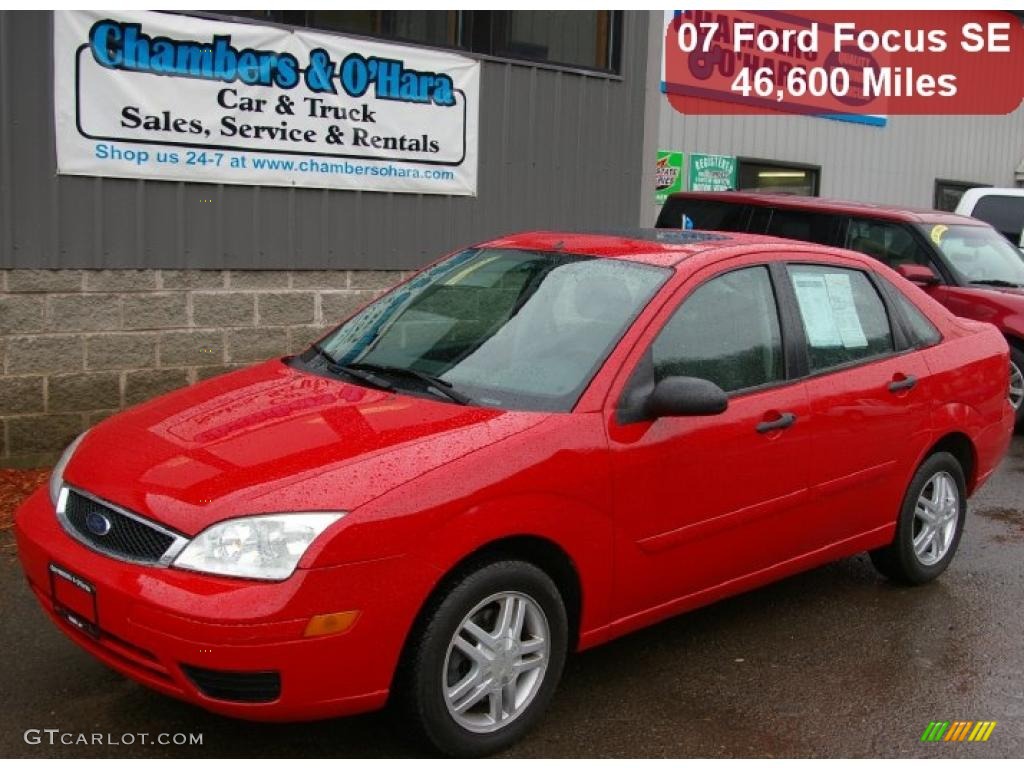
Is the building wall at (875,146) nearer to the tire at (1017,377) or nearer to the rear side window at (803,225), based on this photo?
the rear side window at (803,225)

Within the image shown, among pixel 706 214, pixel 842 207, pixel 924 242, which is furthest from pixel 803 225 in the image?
pixel 924 242

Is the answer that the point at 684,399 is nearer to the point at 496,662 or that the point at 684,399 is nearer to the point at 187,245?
the point at 496,662

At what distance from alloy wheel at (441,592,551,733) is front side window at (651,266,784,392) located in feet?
3.35

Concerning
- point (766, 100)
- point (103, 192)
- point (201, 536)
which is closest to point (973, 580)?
point (201, 536)

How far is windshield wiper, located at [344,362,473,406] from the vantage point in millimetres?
3817

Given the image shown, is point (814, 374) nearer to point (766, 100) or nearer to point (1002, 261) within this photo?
point (1002, 261)

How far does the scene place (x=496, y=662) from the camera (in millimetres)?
3445

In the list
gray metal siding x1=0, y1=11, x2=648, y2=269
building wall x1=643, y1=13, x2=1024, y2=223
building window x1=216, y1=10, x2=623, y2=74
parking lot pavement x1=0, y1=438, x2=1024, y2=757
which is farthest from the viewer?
building wall x1=643, y1=13, x2=1024, y2=223

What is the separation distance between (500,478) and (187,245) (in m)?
4.61

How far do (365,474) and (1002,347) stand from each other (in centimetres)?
384

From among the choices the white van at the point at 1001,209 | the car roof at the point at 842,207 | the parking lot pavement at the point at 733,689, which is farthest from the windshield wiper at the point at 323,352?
the white van at the point at 1001,209

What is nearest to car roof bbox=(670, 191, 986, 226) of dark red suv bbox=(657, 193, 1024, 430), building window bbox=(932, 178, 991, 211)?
dark red suv bbox=(657, 193, 1024, 430)

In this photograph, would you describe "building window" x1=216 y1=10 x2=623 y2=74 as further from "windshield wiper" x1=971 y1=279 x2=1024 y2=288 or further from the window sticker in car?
the window sticker in car

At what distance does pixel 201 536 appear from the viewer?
3133 mm
